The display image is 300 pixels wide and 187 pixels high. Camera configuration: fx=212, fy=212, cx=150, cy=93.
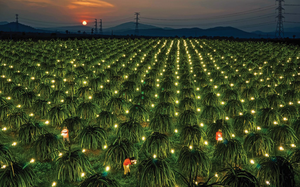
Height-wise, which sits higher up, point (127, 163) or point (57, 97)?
point (57, 97)

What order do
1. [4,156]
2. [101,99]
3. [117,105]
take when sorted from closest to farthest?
[4,156], [117,105], [101,99]

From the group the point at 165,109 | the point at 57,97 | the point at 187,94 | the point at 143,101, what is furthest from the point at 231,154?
the point at 57,97

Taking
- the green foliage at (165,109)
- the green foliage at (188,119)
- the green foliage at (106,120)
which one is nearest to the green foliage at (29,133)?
the green foliage at (106,120)

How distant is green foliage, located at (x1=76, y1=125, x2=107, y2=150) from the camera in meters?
5.58

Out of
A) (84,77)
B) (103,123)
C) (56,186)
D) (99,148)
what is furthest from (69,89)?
(56,186)

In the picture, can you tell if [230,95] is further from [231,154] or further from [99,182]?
[99,182]

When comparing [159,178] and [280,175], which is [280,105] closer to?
[280,175]

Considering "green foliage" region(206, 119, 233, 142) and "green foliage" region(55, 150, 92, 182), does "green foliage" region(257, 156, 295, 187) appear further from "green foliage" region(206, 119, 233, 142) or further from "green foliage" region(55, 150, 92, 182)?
"green foliage" region(55, 150, 92, 182)

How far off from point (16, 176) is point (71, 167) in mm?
965

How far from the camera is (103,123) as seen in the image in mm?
6816

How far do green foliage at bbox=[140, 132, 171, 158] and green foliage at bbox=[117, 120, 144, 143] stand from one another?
0.69 m

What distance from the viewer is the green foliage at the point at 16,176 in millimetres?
3843

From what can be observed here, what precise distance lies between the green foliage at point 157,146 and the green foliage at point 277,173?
207cm

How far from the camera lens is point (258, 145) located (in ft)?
17.3
